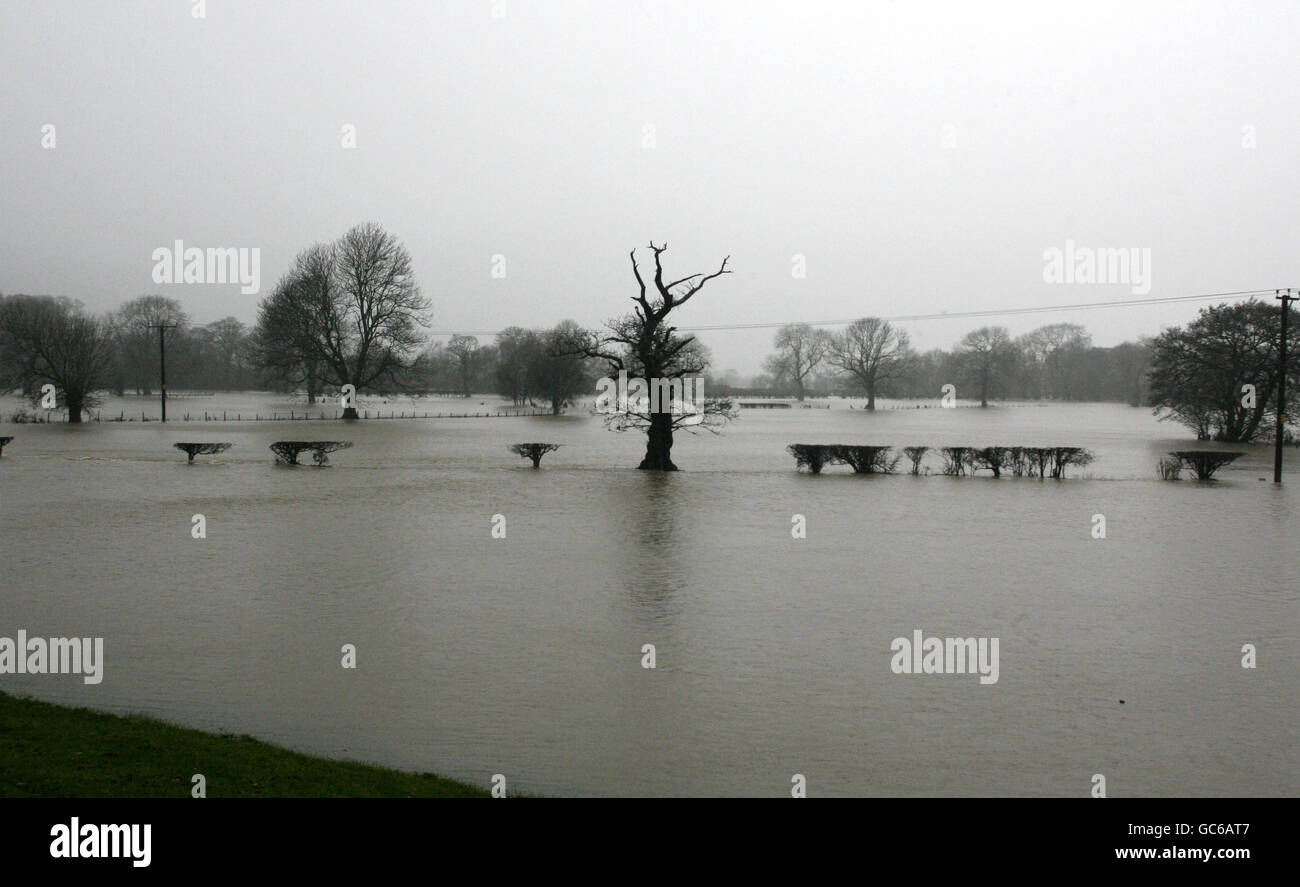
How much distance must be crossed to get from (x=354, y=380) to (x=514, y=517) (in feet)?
192

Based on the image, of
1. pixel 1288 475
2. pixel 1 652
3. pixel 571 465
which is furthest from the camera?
pixel 571 465

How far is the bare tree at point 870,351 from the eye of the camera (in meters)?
144

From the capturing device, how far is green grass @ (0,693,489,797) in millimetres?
6188

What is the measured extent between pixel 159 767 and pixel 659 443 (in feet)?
96.4

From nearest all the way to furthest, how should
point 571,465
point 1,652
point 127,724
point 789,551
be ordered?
point 127,724 → point 1,652 → point 789,551 → point 571,465

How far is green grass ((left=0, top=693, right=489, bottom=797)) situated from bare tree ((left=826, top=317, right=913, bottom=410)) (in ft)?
455


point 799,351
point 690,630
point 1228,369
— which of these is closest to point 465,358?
point 799,351

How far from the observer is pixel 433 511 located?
23.7m

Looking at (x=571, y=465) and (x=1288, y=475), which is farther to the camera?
(x=571, y=465)

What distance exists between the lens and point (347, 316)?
7856 centimetres

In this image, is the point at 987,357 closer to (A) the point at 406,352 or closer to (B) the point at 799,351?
(B) the point at 799,351

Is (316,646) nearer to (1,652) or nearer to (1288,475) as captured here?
(1,652)

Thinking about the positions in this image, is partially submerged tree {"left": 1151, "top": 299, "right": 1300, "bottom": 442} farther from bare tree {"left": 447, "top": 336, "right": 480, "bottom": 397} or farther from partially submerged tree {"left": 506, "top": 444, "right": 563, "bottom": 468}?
bare tree {"left": 447, "top": 336, "right": 480, "bottom": 397}
